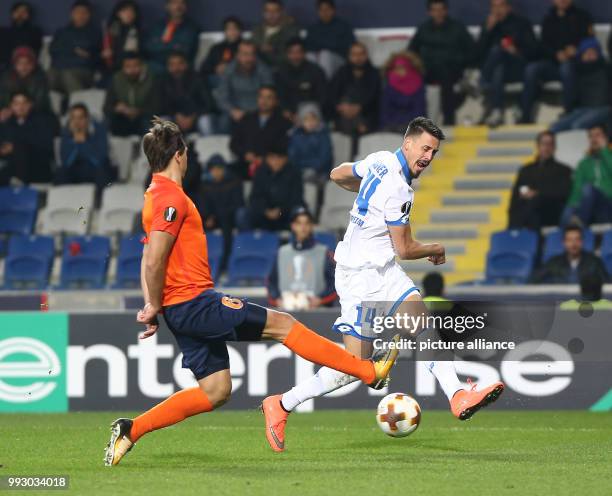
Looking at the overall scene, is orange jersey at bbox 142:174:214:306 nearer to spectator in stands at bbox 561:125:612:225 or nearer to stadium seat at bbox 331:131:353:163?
spectator in stands at bbox 561:125:612:225

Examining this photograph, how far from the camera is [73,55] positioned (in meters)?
20.5

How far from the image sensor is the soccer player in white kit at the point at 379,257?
921 cm

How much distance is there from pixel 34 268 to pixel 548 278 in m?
6.18

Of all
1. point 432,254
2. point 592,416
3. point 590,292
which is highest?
point 432,254

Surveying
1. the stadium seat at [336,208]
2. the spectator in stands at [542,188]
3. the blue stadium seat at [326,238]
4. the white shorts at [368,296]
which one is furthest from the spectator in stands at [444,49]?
the white shorts at [368,296]

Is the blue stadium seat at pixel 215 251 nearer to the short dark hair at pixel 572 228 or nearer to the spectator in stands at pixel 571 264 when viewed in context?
the spectator in stands at pixel 571 264

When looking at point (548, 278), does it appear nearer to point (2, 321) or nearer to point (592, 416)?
point (592, 416)

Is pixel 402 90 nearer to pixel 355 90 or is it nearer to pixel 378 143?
pixel 355 90

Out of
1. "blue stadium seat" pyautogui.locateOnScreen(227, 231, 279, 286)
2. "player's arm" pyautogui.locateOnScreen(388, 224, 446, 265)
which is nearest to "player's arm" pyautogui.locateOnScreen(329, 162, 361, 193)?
"player's arm" pyautogui.locateOnScreen(388, 224, 446, 265)

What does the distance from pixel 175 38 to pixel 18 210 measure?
355cm

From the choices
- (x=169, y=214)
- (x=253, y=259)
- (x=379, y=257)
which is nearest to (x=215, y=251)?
(x=253, y=259)

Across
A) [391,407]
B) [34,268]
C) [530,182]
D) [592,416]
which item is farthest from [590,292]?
[34,268]

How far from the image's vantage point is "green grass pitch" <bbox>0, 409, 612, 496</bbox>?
750 cm

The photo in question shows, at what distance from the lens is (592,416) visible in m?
12.4
